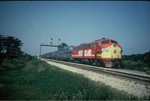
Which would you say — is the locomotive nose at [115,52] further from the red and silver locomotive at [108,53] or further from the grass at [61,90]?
the grass at [61,90]

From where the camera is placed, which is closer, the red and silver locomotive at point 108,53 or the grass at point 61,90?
the grass at point 61,90

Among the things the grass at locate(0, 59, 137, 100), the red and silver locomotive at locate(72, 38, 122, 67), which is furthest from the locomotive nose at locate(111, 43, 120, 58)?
the grass at locate(0, 59, 137, 100)

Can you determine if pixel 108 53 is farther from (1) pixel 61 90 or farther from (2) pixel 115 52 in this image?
(1) pixel 61 90

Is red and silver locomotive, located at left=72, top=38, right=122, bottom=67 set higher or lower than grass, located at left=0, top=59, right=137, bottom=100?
higher

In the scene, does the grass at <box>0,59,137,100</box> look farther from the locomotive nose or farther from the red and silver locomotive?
the locomotive nose

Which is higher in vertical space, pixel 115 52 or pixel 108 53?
pixel 115 52

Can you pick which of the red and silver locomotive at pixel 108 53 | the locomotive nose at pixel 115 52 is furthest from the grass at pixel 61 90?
the locomotive nose at pixel 115 52

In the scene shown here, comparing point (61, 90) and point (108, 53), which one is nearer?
point (61, 90)

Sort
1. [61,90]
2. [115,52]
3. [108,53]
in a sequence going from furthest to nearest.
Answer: [115,52] → [108,53] → [61,90]

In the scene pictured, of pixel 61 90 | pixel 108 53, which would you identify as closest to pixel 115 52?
pixel 108 53

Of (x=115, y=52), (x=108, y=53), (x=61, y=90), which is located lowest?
(x=61, y=90)

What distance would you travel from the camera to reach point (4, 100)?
213 inches

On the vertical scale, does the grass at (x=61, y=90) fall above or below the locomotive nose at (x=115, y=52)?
below

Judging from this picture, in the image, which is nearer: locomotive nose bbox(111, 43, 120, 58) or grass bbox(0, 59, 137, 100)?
grass bbox(0, 59, 137, 100)
